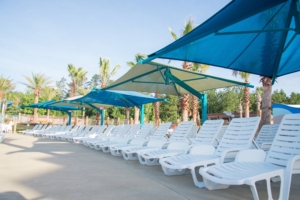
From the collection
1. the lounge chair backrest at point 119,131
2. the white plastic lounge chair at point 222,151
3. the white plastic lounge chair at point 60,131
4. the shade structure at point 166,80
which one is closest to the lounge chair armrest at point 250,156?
the white plastic lounge chair at point 222,151

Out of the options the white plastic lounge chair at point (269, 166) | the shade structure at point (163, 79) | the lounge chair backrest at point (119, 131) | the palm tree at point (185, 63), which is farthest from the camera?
the palm tree at point (185, 63)

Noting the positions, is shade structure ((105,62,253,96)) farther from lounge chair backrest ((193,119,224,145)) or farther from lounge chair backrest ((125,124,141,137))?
lounge chair backrest ((193,119,224,145))

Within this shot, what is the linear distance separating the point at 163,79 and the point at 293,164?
228 inches

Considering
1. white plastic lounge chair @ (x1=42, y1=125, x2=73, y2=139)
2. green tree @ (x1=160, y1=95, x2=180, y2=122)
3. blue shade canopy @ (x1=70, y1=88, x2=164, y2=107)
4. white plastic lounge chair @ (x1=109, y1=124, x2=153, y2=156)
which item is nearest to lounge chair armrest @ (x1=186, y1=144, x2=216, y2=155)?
white plastic lounge chair @ (x1=109, y1=124, x2=153, y2=156)

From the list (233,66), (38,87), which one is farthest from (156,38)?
(38,87)

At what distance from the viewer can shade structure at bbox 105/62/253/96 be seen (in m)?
6.83

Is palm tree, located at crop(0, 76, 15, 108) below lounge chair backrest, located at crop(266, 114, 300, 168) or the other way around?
the other way around

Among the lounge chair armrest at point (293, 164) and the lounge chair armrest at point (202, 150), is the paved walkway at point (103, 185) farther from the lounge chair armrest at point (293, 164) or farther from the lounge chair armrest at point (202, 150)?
the lounge chair armrest at point (293, 164)

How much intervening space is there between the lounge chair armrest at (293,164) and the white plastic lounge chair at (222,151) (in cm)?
105

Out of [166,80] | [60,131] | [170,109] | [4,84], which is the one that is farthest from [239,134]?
[4,84]

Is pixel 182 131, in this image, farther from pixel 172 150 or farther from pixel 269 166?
pixel 269 166

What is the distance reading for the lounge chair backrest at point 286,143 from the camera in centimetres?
308

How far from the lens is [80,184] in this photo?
11.8 ft

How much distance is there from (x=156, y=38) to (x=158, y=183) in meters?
16.2
